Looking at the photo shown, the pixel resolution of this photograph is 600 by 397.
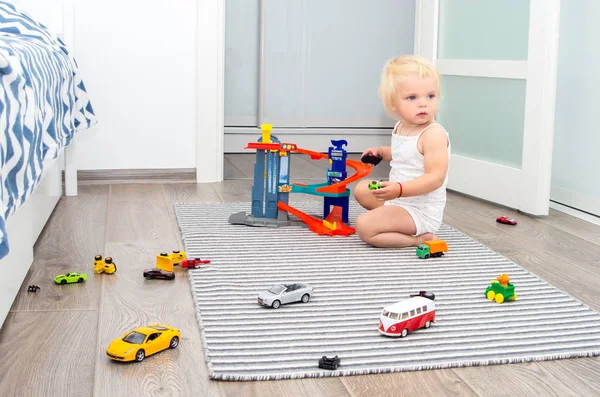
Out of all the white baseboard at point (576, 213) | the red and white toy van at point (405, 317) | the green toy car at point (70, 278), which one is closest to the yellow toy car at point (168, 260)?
the green toy car at point (70, 278)

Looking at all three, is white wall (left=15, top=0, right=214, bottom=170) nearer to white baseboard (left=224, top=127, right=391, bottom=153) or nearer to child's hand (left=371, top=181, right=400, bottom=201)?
white baseboard (left=224, top=127, right=391, bottom=153)

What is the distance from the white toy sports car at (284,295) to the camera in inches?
56.6

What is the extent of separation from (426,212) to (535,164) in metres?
0.61

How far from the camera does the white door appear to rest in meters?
2.41

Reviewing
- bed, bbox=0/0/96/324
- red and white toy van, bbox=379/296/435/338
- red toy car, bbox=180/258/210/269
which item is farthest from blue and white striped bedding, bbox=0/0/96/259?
red and white toy van, bbox=379/296/435/338

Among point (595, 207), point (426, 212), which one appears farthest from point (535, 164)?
point (426, 212)

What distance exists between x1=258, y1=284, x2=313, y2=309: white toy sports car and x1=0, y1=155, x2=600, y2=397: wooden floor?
0.14 m

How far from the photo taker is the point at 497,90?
266cm

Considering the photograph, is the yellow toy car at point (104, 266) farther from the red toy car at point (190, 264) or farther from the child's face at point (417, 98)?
the child's face at point (417, 98)

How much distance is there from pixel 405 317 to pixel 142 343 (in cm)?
43

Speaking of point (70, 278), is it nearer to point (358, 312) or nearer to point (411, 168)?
point (358, 312)

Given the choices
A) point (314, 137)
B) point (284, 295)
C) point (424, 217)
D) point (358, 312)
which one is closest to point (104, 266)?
point (284, 295)

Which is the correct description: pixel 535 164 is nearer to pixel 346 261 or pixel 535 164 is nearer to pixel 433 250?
pixel 433 250

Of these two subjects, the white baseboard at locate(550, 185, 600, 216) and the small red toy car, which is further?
the white baseboard at locate(550, 185, 600, 216)
